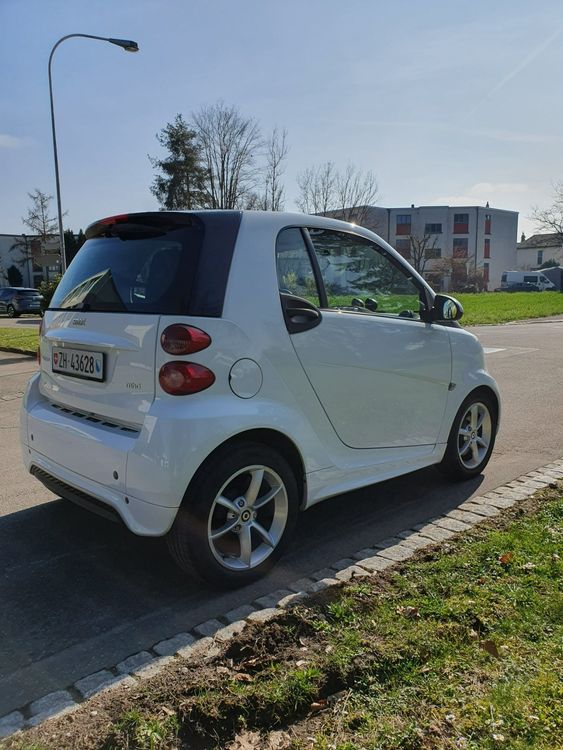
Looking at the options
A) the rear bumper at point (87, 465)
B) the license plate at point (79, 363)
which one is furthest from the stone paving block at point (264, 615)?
the license plate at point (79, 363)

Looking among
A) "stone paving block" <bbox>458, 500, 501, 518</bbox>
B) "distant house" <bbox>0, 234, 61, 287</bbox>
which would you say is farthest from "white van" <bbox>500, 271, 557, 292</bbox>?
"stone paving block" <bbox>458, 500, 501, 518</bbox>

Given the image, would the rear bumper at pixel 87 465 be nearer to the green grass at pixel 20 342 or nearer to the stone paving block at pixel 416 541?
the stone paving block at pixel 416 541

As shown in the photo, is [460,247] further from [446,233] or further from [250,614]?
[250,614]

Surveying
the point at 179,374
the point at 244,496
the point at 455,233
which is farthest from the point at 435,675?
the point at 455,233

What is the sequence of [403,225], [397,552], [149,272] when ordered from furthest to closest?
[403,225] < [397,552] < [149,272]

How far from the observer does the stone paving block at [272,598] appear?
121 inches

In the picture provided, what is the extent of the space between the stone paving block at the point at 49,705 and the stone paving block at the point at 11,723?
0.03 meters

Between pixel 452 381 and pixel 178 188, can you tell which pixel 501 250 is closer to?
pixel 178 188

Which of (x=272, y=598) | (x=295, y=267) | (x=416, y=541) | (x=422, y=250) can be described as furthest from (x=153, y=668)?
(x=422, y=250)

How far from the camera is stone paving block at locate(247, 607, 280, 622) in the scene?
2895 mm

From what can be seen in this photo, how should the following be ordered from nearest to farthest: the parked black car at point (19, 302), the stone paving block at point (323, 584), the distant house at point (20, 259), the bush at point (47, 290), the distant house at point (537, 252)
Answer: the stone paving block at point (323, 584) → the bush at point (47, 290) → the parked black car at point (19, 302) → the distant house at point (20, 259) → the distant house at point (537, 252)

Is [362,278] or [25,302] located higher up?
[362,278]

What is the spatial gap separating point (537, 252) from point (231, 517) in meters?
107

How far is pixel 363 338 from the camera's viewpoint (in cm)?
381
